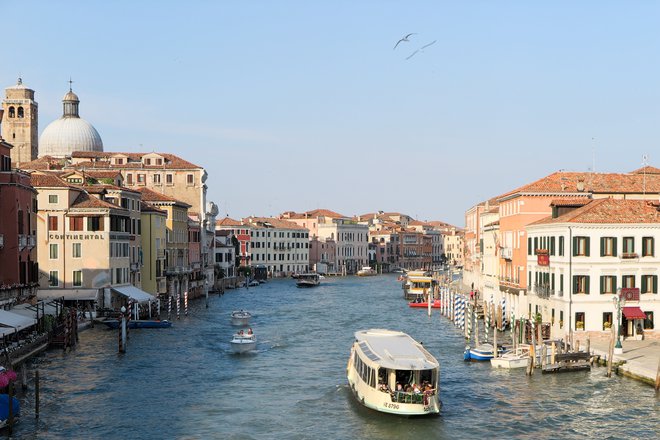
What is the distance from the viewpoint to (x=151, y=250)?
2694 inches

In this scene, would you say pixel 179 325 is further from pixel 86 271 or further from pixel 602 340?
pixel 602 340

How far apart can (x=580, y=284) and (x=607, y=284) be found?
1.18 meters

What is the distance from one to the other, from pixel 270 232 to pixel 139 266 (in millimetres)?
74646

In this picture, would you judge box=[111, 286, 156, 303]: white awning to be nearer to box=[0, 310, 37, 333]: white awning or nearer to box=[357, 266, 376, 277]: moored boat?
box=[0, 310, 37, 333]: white awning

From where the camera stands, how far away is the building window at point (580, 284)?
3988 centimetres

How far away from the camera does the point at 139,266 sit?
6450 cm

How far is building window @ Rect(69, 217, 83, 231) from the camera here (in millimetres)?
56344

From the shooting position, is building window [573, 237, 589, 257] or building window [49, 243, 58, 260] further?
building window [49, 243, 58, 260]

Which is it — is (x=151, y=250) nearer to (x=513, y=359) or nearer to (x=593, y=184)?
(x=593, y=184)

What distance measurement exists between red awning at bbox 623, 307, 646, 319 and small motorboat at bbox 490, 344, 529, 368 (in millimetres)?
4921

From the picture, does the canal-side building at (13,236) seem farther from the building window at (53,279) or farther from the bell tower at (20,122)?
the bell tower at (20,122)

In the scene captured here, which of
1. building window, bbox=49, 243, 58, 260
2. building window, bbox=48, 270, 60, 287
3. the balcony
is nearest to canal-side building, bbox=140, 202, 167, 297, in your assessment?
building window, bbox=49, 243, 58, 260

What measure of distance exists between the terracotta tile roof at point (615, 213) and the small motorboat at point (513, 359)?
664cm

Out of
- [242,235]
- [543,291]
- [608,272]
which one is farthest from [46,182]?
[242,235]
